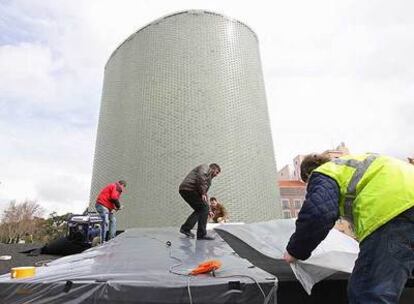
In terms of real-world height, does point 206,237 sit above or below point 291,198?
below

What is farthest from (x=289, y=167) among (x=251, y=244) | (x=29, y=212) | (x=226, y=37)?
(x=251, y=244)

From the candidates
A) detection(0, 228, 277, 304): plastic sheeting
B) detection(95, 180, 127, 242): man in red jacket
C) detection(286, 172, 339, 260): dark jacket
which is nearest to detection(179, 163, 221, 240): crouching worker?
detection(0, 228, 277, 304): plastic sheeting

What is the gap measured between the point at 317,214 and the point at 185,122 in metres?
12.6

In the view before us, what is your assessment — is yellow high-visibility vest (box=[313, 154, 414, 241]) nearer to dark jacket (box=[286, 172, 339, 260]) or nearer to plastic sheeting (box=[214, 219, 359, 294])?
dark jacket (box=[286, 172, 339, 260])

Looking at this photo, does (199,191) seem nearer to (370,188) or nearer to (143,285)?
(143,285)

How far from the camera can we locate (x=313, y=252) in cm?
239

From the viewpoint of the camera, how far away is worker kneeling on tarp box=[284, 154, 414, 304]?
1556 mm

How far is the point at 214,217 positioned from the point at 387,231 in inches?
225

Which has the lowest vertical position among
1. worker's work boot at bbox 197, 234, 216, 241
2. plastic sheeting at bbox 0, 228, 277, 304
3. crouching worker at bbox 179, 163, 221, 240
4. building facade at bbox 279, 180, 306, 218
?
plastic sheeting at bbox 0, 228, 277, 304

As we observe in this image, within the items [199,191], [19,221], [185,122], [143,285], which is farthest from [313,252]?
[19,221]

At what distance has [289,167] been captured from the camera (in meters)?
54.4

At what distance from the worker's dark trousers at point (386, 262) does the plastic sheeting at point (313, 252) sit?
1.57 feet

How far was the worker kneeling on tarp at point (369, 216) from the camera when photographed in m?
1.56

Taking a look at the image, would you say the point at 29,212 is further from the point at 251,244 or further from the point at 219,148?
the point at 251,244
